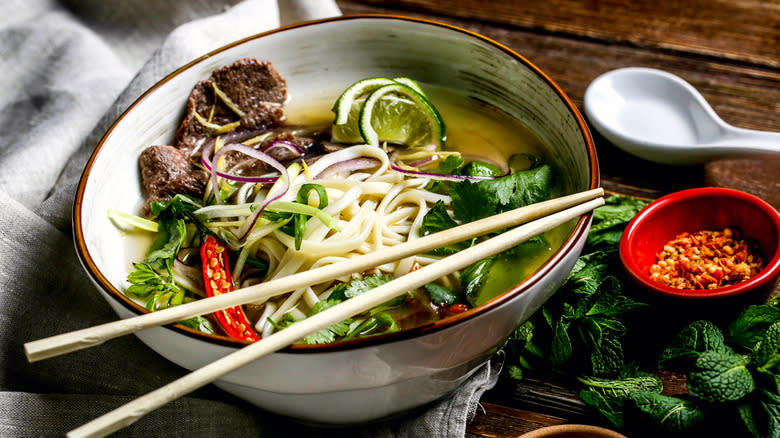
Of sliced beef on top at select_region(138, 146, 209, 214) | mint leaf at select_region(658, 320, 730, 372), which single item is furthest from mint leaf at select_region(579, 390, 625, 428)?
sliced beef on top at select_region(138, 146, 209, 214)

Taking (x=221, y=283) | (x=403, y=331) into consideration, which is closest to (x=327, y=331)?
(x=403, y=331)

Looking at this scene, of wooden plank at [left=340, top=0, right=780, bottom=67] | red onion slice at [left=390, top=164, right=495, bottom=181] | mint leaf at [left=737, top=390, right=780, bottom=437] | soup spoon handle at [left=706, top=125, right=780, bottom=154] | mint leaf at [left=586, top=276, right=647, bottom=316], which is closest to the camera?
mint leaf at [left=737, top=390, right=780, bottom=437]

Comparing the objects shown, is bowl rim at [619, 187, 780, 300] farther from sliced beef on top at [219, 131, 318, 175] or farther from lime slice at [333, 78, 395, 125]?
sliced beef on top at [219, 131, 318, 175]

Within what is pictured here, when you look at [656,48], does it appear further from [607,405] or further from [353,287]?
[353,287]

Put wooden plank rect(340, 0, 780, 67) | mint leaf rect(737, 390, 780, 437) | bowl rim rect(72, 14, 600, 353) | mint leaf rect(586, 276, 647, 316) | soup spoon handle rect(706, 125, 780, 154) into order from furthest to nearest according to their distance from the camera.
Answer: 1. wooden plank rect(340, 0, 780, 67)
2. soup spoon handle rect(706, 125, 780, 154)
3. mint leaf rect(586, 276, 647, 316)
4. mint leaf rect(737, 390, 780, 437)
5. bowl rim rect(72, 14, 600, 353)

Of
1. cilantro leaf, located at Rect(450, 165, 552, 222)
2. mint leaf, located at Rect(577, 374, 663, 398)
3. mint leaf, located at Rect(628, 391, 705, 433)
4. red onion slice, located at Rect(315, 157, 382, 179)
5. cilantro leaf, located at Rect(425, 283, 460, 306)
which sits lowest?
mint leaf, located at Rect(577, 374, 663, 398)

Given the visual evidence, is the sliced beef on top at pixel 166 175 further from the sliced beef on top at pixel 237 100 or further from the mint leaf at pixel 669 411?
the mint leaf at pixel 669 411
